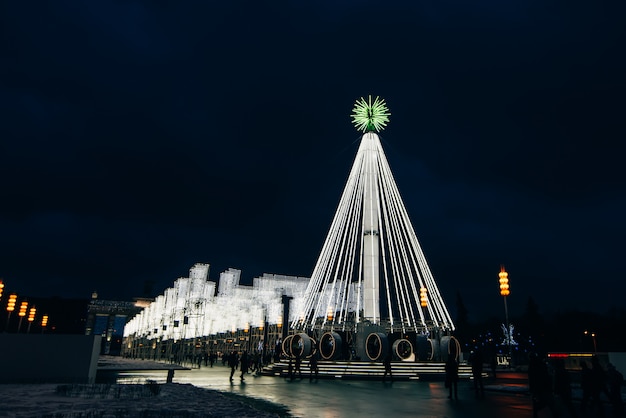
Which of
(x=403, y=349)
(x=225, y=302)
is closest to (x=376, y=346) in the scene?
(x=403, y=349)

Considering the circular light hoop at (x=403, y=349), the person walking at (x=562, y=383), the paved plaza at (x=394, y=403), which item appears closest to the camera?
the person walking at (x=562, y=383)

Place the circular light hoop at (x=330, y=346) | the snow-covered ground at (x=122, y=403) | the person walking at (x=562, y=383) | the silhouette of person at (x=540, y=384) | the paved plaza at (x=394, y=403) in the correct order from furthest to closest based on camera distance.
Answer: the circular light hoop at (x=330, y=346) < the paved plaza at (x=394, y=403) < the person walking at (x=562, y=383) < the snow-covered ground at (x=122, y=403) < the silhouette of person at (x=540, y=384)

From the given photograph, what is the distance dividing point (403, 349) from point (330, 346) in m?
5.33

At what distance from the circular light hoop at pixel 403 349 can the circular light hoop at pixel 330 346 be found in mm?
4144

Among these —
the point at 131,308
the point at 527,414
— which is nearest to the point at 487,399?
the point at 527,414

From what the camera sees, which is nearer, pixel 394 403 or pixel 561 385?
pixel 561 385

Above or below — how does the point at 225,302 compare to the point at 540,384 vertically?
above

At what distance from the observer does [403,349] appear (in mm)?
31094

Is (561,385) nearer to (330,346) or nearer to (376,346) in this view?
(376,346)

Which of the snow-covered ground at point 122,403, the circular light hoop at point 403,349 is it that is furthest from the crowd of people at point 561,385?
the circular light hoop at point 403,349

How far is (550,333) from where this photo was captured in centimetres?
8831

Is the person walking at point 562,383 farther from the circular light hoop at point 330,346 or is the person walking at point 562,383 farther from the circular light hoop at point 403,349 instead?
the circular light hoop at point 330,346

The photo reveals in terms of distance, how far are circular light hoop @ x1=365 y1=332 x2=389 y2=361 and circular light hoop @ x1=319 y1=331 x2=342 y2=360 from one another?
6.98 feet

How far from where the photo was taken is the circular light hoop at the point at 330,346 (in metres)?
30.8
